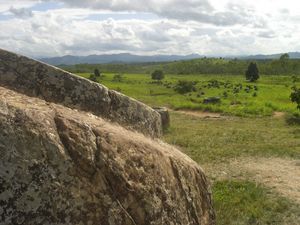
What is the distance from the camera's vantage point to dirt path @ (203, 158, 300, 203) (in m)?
15.1

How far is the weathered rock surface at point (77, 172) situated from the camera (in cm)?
556

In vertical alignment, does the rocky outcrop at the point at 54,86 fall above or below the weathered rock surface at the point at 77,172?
above

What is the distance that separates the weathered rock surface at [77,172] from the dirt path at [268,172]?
818 centimetres

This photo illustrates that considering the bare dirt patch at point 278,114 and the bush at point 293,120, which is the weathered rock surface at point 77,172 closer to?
the bush at point 293,120

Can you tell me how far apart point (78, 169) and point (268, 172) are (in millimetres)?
12238

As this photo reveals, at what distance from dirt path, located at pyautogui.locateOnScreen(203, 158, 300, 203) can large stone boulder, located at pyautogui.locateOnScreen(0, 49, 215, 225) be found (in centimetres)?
796

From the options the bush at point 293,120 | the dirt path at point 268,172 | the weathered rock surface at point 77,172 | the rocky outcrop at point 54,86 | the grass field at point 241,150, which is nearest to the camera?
the weathered rock surface at point 77,172

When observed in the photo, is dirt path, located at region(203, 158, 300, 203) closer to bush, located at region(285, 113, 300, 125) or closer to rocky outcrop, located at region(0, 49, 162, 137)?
rocky outcrop, located at region(0, 49, 162, 137)

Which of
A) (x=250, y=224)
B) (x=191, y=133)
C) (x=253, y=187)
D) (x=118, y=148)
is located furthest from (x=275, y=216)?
(x=191, y=133)

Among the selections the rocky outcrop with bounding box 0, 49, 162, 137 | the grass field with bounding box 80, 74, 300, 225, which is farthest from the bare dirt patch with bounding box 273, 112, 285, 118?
the rocky outcrop with bounding box 0, 49, 162, 137

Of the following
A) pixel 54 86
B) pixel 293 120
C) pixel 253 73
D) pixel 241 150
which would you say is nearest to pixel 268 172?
pixel 241 150

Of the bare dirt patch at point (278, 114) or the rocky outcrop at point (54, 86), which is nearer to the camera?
the rocky outcrop at point (54, 86)

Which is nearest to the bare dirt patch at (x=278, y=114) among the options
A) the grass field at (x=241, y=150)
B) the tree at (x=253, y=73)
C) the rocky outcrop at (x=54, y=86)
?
the grass field at (x=241, y=150)

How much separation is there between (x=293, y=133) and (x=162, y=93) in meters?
35.3
